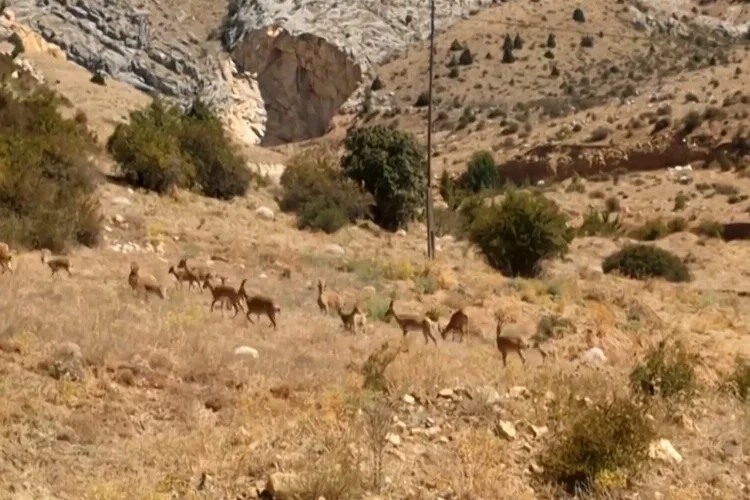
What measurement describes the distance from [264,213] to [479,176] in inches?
809

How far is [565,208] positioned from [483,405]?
36685mm

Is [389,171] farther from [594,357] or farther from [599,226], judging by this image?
[594,357]

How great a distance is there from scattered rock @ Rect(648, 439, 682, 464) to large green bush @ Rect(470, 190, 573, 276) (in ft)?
63.7

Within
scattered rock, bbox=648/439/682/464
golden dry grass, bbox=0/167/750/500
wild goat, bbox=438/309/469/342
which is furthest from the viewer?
wild goat, bbox=438/309/469/342

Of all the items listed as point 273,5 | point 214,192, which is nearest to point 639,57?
point 273,5

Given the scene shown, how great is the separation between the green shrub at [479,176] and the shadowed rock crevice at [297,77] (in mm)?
24287

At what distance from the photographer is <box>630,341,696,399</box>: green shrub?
8.98 meters

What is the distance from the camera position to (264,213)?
31.5 m

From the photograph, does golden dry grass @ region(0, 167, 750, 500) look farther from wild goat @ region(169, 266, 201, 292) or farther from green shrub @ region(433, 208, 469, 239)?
green shrub @ region(433, 208, 469, 239)

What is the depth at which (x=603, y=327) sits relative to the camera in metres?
16.4

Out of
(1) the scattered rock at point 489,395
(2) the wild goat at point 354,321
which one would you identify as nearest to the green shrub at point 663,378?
(1) the scattered rock at point 489,395

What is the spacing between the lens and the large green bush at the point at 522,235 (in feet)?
88.3

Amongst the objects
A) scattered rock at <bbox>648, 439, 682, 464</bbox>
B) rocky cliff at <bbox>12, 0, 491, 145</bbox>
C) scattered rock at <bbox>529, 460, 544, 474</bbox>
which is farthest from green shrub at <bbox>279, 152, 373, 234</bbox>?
rocky cliff at <bbox>12, 0, 491, 145</bbox>

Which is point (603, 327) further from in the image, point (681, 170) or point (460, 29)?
point (460, 29)
